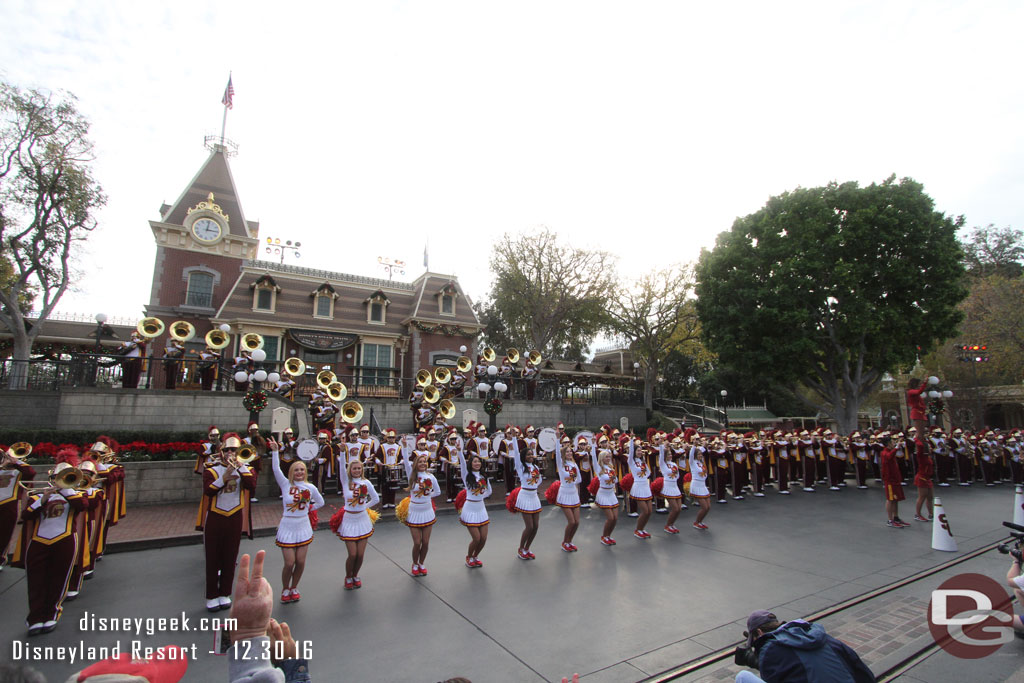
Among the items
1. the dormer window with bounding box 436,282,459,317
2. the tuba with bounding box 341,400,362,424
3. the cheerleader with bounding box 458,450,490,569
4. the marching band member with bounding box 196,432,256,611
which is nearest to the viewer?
the marching band member with bounding box 196,432,256,611

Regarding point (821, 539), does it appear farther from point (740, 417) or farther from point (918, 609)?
point (740, 417)

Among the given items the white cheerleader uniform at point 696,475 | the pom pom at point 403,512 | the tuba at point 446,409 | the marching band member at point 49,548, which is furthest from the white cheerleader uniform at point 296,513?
the tuba at point 446,409

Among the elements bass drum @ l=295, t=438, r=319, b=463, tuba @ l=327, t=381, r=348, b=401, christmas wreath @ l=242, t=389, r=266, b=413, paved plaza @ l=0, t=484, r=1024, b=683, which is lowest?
paved plaza @ l=0, t=484, r=1024, b=683

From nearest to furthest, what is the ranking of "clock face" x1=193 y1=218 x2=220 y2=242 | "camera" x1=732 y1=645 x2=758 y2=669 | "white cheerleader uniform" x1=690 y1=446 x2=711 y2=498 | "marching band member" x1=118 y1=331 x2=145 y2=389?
1. "camera" x1=732 y1=645 x2=758 y2=669
2. "white cheerleader uniform" x1=690 y1=446 x2=711 y2=498
3. "marching band member" x1=118 y1=331 x2=145 y2=389
4. "clock face" x1=193 y1=218 x2=220 y2=242

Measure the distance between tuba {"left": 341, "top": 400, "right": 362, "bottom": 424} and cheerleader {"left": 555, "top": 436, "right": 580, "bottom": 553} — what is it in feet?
→ 27.0

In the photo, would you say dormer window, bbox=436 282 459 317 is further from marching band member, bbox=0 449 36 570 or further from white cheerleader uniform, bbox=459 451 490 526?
marching band member, bbox=0 449 36 570

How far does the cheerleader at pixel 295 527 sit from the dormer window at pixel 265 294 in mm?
22800

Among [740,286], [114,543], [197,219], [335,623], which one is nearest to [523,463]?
[335,623]

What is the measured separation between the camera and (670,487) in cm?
1042

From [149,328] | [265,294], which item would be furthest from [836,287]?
[265,294]

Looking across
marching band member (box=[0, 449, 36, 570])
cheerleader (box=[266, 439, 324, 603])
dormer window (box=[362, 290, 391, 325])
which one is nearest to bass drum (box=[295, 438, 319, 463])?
cheerleader (box=[266, 439, 324, 603])

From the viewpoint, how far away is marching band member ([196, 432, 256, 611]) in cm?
618

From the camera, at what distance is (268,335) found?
26062mm

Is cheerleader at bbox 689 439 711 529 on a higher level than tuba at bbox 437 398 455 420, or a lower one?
lower
